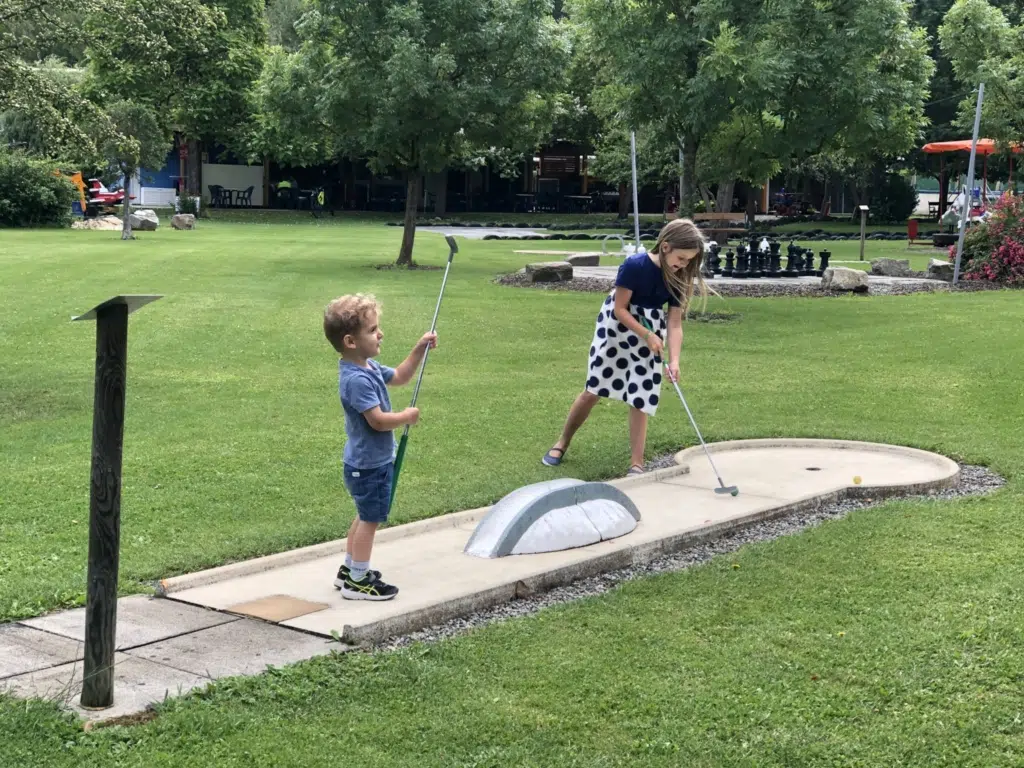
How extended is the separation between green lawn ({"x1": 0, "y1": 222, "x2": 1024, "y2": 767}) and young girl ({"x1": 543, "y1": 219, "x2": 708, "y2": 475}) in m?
0.52

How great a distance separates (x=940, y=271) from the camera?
71.8 feet

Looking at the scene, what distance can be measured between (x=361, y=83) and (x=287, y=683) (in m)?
18.5

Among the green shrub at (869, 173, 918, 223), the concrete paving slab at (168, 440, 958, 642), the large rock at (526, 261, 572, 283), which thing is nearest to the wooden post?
the concrete paving slab at (168, 440, 958, 642)

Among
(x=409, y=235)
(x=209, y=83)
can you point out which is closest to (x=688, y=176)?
(x=409, y=235)

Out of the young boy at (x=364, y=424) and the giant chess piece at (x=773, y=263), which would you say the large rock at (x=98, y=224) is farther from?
the young boy at (x=364, y=424)

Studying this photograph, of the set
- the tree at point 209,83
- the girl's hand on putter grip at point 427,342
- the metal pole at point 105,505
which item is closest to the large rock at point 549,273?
the girl's hand on putter grip at point 427,342

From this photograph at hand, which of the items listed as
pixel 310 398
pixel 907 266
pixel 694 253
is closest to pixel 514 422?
pixel 310 398

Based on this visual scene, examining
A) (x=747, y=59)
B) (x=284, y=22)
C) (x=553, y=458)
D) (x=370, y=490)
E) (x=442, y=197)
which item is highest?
(x=284, y=22)

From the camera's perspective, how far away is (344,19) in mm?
21641

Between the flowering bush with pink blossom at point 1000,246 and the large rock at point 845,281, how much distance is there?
9.06ft

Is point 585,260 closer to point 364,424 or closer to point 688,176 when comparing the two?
point 688,176

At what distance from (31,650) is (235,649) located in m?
0.72

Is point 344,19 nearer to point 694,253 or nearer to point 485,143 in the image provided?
point 485,143

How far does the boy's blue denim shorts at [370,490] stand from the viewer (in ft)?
16.1
